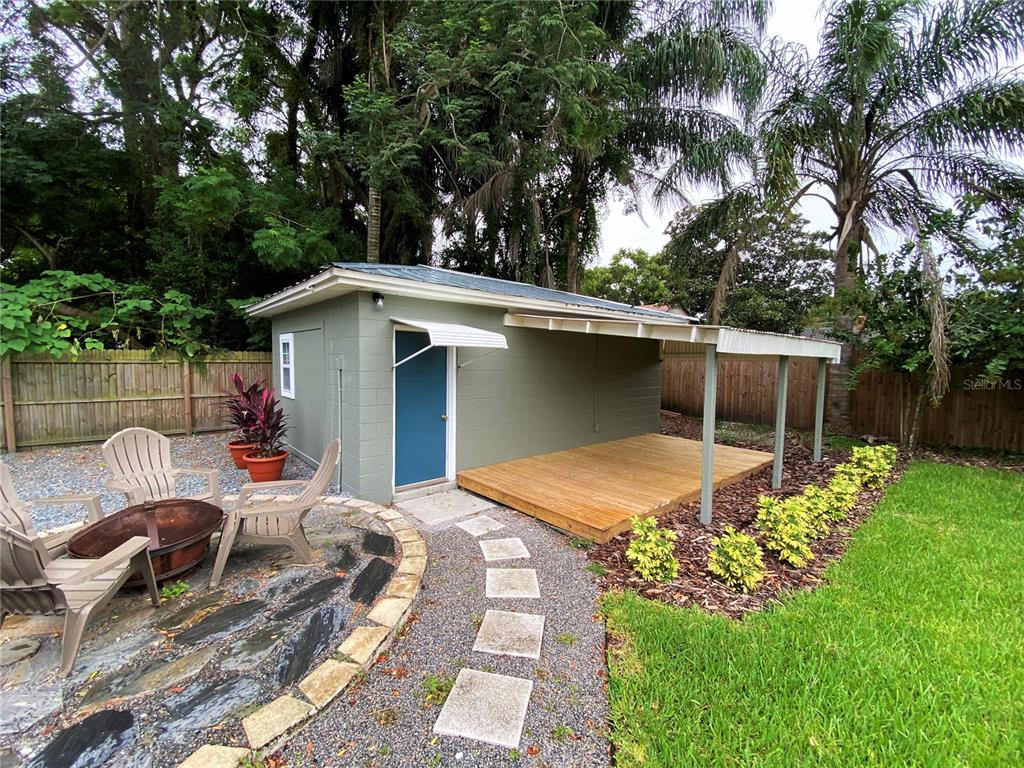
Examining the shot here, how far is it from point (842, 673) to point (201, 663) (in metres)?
3.75

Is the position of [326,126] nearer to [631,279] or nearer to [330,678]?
[631,279]

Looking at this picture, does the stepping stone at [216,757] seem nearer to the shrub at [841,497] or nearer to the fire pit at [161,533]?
the fire pit at [161,533]

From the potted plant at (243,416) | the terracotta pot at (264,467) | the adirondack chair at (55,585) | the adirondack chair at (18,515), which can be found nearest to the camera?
the adirondack chair at (55,585)

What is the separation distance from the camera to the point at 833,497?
5.30 m

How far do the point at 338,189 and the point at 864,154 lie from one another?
13.5 metres

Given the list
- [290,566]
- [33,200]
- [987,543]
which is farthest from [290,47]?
[987,543]

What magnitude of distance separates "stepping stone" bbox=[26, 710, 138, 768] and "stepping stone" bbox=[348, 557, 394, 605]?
127 cm

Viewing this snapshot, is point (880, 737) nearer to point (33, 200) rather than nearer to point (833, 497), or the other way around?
point (833, 497)

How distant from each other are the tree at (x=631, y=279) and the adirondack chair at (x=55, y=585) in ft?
59.7

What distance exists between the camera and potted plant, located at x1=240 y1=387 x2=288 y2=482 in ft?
20.2

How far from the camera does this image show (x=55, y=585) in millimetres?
2398

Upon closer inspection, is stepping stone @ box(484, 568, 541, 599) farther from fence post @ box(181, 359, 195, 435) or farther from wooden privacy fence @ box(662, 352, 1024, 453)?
fence post @ box(181, 359, 195, 435)

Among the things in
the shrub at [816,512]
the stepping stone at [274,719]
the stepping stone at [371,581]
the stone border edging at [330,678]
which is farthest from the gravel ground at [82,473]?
the shrub at [816,512]

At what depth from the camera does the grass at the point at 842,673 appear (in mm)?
2025
